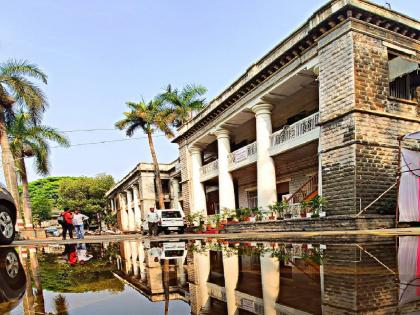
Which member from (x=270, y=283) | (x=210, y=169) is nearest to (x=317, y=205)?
(x=270, y=283)

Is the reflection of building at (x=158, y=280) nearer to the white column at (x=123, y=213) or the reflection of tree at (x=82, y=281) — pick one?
the reflection of tree at (x=82, y=281)

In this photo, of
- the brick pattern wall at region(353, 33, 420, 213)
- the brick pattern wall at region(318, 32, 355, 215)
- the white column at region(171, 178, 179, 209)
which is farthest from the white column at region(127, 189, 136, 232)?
the brick pattern wall at region(353, 33, 420, 213)

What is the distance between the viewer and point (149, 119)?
29.8 m

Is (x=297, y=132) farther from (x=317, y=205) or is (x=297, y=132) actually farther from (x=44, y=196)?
(x=44, y=196)

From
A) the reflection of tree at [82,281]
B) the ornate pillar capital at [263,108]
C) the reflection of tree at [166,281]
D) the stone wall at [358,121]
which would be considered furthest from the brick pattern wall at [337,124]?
the reflection of tree at [82,281]

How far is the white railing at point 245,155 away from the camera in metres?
19.0

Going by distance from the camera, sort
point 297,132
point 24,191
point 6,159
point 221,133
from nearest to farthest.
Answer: point 297,132 < point 221,133 < point 6,159 < point 24,191

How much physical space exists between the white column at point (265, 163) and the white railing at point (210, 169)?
611cm

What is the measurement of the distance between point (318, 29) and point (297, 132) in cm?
434

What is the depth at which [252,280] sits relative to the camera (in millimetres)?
3348

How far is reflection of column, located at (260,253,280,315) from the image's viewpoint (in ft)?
7.39

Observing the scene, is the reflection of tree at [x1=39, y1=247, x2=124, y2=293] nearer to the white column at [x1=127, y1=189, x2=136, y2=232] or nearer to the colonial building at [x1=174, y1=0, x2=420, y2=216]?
the colonial building at [x1=174, y1=0, x2=420, y2=216]

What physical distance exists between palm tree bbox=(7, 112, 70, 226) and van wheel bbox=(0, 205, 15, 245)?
2036 cm

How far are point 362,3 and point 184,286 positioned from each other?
12.5 metres
